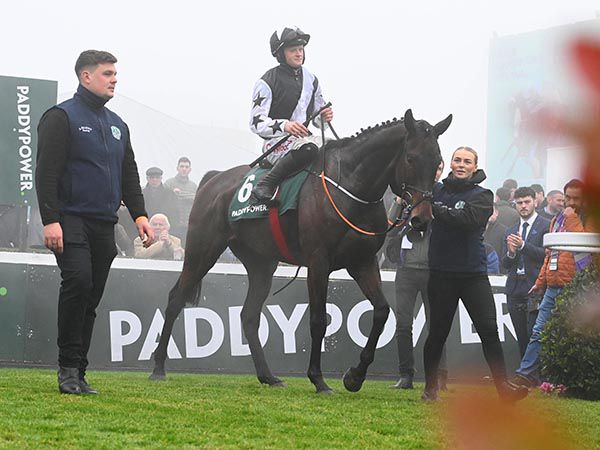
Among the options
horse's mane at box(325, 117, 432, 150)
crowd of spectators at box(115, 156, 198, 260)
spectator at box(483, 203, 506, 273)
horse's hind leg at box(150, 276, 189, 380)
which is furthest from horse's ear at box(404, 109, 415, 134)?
crowd of spectators at box(115, 156, 198, 260)

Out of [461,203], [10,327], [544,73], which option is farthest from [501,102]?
[10,327]

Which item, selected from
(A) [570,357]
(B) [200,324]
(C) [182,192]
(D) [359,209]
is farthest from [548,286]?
(C) [182,192]

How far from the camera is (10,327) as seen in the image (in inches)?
418

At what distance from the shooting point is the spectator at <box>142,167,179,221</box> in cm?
1266

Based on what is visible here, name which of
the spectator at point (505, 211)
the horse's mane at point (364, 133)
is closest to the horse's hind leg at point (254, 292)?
the horse's mane at point (364, 133)

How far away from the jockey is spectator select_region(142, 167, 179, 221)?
385 cm

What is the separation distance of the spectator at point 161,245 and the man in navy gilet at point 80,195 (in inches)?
206

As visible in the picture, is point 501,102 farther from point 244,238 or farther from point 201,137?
point 201,137

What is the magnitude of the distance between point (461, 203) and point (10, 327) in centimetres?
542

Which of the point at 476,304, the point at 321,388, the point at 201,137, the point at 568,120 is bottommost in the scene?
the point at 321,388

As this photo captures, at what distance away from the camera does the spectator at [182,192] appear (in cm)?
1284

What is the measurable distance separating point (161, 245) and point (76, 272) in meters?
5.67

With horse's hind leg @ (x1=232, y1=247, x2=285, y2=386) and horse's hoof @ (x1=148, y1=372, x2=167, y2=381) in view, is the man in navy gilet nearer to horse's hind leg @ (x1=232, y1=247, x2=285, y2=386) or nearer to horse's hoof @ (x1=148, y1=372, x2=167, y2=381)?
horse's hoof @ (x1=148, y1=372, x2=167, y2=381)

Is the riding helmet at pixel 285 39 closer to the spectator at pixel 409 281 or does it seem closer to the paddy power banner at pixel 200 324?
the spectator at pixel 409 281
